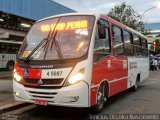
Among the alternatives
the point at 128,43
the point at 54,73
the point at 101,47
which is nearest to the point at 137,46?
the point at 128,43

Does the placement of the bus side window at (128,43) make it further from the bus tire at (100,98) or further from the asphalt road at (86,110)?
the bus tire at (100,98)

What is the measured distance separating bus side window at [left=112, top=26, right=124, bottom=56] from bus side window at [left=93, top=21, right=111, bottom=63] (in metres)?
0.65

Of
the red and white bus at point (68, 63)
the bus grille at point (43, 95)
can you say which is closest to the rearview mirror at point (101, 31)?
the red and white bus at point (68, 63)

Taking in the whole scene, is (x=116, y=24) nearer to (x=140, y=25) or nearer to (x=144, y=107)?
(x=144, y=107)

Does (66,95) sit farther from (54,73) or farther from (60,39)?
(60,39)

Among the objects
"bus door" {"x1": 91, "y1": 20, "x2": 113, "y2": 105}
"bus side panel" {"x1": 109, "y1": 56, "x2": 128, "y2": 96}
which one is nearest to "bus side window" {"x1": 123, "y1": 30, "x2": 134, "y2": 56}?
"bus side panel" {"x1": 109, "y1": 56, "x2": 128, "y2": 96}

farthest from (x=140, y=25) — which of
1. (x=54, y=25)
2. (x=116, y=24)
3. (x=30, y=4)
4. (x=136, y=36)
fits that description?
(x=54, y=25)

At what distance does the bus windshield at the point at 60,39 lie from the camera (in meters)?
7.86

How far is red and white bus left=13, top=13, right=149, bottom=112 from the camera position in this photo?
24.4 ft

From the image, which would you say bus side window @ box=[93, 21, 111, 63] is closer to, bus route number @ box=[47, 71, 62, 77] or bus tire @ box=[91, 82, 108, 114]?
bus tire @ box=[91, 82, 108, 114]

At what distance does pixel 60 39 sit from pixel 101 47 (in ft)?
3.87

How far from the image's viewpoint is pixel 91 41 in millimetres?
7969

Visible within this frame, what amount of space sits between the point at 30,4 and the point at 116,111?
2136 cm

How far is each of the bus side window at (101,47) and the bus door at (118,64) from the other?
53 cm
